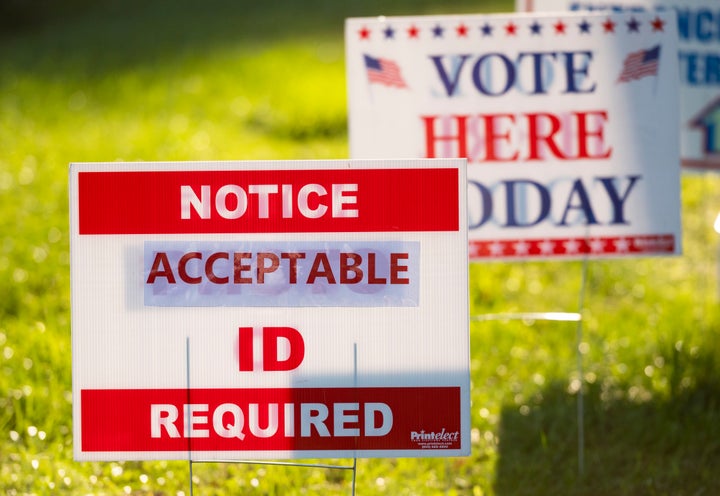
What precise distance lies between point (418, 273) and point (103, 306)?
87 cm

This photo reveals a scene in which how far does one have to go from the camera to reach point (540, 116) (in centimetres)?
406

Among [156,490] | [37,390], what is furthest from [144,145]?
[156,490]

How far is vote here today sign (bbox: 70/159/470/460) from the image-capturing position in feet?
9.53

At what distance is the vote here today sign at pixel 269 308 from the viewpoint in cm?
291

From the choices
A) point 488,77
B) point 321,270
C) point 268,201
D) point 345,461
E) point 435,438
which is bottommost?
point 345,461

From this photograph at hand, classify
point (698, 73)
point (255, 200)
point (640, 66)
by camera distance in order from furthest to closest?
point (698, 73), point (640, 66), point (255, 200)

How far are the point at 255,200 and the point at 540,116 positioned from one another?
5.11ft

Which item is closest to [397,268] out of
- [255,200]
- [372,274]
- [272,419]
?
[372,274]

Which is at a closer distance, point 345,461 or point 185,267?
point 185,267

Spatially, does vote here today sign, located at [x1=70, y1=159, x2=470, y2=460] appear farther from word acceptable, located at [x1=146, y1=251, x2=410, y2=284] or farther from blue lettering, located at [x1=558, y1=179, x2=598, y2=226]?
blue lettering, located at [x1=558, y1=179, x2=598, y2=226]

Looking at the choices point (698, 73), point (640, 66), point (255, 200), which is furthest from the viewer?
point (698, 73)

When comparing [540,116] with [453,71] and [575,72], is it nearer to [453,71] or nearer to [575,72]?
[575,72]

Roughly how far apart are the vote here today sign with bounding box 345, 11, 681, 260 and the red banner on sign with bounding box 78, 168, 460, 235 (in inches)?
46.0

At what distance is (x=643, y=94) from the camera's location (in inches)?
159
